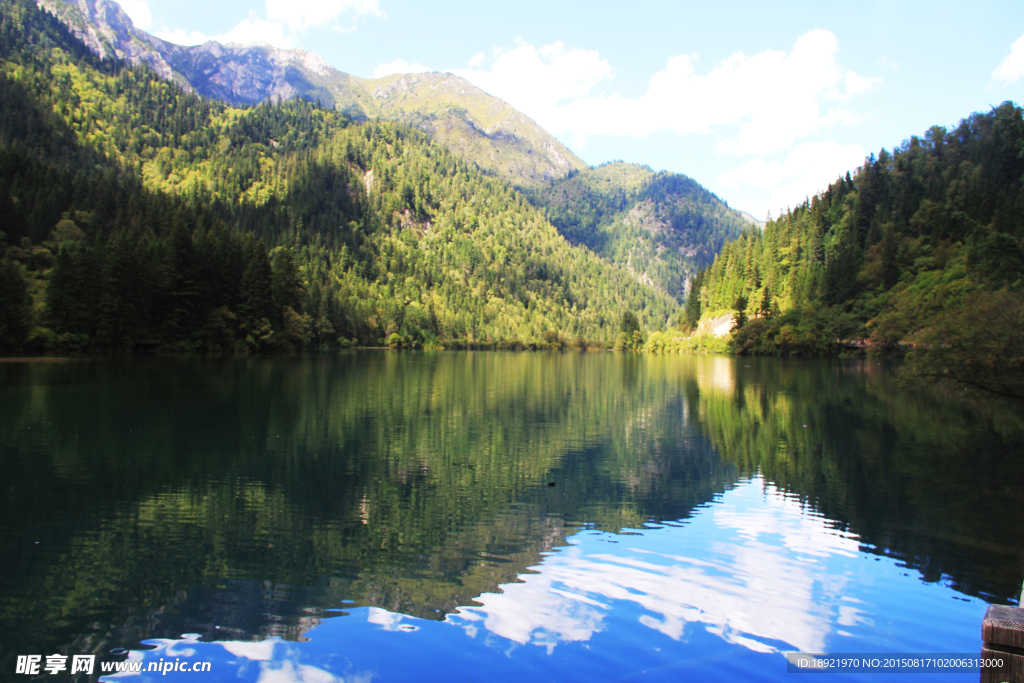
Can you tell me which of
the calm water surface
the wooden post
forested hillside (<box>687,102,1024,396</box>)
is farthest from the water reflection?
forested hillside (<box>687,102,1024,396</box>)

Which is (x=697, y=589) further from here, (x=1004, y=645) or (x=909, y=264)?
(x=909, y=264)

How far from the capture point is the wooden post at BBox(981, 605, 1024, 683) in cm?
405

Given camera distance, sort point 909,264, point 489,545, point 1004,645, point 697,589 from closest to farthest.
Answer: point 1004,645 → point 697,589 → point 489,545 → point 909,264

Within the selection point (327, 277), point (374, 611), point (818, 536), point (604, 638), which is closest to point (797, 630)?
point (604, 638)

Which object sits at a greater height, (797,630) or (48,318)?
(48,318)

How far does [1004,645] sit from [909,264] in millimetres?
139123

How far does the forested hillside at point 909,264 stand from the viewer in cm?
3600

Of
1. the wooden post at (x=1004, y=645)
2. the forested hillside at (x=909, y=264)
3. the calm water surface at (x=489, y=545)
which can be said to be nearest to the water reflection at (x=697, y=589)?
the calm water surface at (x=489, y=545)

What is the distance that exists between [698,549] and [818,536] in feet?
10.8

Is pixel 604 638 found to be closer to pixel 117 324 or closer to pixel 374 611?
pixel 374 611

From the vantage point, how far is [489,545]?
1330 centimetres

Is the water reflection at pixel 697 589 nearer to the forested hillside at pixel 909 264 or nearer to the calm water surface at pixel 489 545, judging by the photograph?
the calm water surface at pixel 489 545

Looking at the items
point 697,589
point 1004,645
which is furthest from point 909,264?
point 1004,645

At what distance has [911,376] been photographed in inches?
1522
